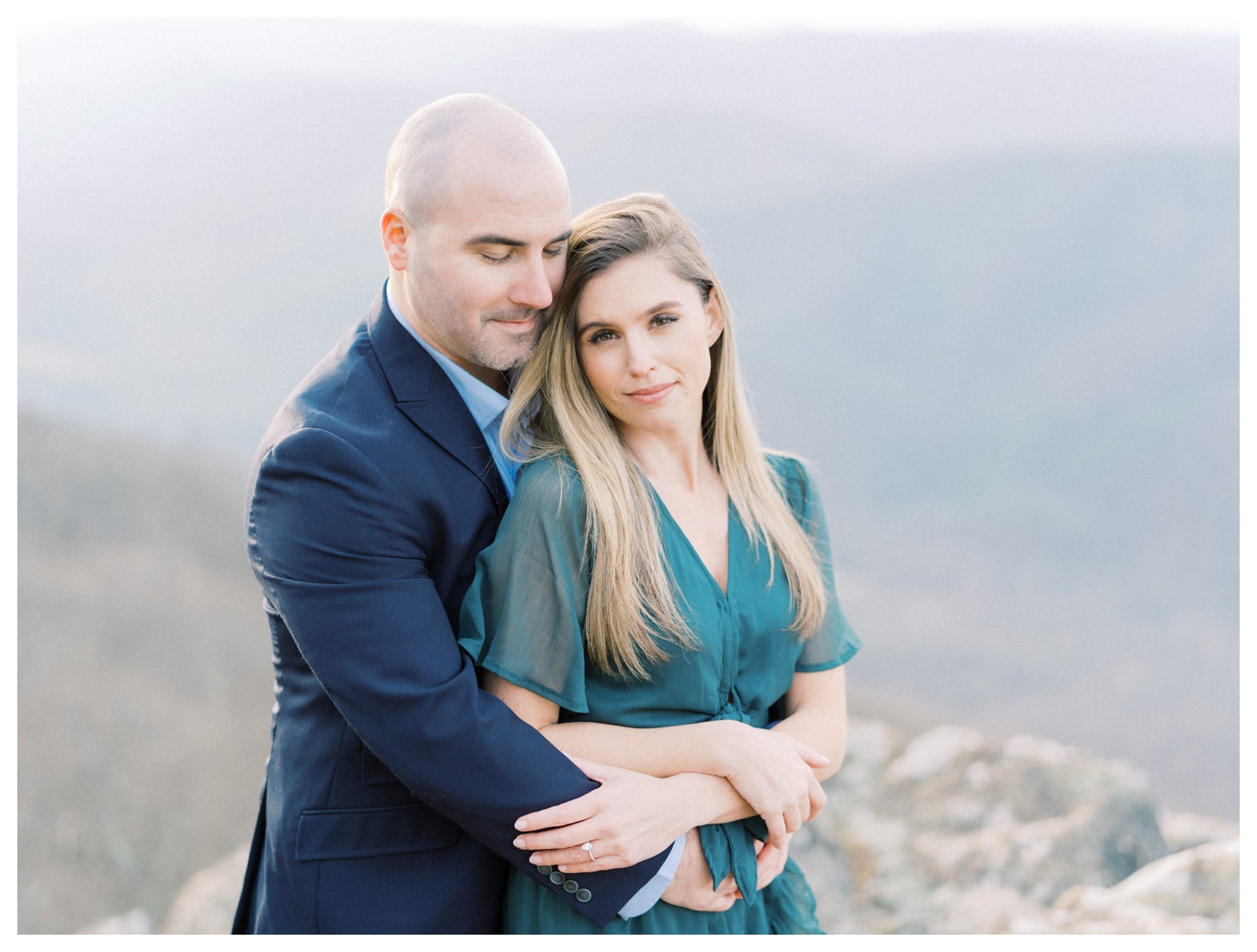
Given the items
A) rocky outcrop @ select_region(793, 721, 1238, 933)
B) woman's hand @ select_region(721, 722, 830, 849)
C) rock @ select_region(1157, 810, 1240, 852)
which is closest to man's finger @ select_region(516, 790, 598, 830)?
woman's hand @ select_region(721, 722, 830, 849)

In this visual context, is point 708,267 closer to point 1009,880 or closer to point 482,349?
point 482,349

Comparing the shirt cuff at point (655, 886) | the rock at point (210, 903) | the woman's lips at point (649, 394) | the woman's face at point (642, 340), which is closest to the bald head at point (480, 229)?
the woman's face at point (642, 340)

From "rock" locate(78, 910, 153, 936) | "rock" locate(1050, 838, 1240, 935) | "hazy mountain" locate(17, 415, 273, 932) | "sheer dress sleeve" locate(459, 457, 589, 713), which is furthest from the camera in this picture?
"hazy mountain" locate(17, 415, 273, 932)

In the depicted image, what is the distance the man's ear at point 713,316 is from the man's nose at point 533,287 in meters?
0.35

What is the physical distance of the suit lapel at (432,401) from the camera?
1771 millimetres

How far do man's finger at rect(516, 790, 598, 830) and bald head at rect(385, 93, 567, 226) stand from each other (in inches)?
43.0

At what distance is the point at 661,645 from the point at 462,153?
3.20ft

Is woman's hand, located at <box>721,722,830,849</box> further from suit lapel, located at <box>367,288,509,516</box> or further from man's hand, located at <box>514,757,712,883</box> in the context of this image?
suit lapel, located at <box>367,288,509,516</box>

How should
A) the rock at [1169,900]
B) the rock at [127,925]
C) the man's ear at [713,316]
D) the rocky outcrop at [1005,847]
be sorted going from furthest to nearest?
the rock at [127,925] → the rocky outcrop at [1005,847] → the rock at [1169,900] → the man's ear at [713,316]

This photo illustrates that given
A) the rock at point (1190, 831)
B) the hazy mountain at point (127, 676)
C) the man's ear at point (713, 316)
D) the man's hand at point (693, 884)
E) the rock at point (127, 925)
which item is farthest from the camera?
the hazy mountain at point (127, 676)

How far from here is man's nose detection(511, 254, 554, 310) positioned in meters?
1.84

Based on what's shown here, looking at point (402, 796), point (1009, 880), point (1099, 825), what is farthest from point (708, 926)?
point (1099, 825)

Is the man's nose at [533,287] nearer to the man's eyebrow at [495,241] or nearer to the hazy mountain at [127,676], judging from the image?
the man's eyebrow at [495,241]
